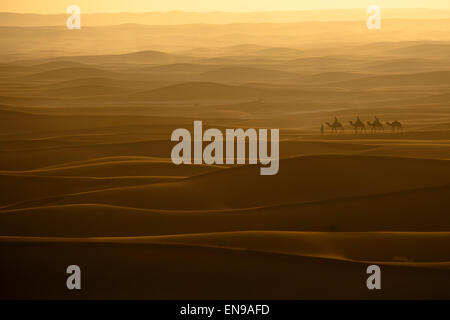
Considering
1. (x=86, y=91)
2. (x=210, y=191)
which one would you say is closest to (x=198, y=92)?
(x=86, y=91)

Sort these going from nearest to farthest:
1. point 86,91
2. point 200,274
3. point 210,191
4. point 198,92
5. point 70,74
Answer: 1. point 200,274
2. point 210,191
3. point 86,91
4. point 198,92
5. point 70,74

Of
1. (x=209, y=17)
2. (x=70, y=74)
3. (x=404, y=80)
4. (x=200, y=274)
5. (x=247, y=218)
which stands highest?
(x=209, y=17)

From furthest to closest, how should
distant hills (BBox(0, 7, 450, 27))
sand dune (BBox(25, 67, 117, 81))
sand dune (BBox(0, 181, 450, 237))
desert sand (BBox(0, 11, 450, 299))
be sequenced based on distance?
sand dune (BBox(25, 67, 117, 81)) < distant hills (BBox(0, 7, 450, 27)) < sand dune (BBox(0, 181, 450, 237)) < desert sand (BBox(0, 11, 450, 299))

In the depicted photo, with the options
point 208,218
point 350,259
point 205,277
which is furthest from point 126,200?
point 350,259

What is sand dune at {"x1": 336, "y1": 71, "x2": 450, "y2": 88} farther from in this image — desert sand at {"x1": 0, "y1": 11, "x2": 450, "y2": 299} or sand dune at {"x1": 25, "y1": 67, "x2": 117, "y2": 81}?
sand dune at {"x1": 25, "y1": 67, "x2": 117, "y2": 81}

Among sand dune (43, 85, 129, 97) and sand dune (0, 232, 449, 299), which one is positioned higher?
sand dune (43, 85, 129, 97)

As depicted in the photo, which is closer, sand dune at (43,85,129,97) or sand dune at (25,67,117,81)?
sand dune at (43,85,129,97)

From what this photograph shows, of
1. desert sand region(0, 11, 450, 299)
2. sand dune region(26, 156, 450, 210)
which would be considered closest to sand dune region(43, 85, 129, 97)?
desert sand region(0, 11, 450, 299)

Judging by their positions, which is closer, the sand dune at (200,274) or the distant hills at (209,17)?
the sand dune at (200,274)

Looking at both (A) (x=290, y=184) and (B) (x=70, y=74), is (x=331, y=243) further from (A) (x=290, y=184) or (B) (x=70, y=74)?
(B) (x=70, y=74)

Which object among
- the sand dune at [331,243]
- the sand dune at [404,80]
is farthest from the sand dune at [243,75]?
the sand dune at [331,243]

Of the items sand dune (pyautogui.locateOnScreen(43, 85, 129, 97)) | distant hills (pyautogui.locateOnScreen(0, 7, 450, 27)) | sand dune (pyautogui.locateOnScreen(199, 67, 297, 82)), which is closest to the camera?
distant hills (pyautogui.locateOnScreen(0, 7, 450, 27))

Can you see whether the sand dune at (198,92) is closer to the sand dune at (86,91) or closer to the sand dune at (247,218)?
the sand dune at (86,91)

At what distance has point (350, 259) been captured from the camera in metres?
4.22
